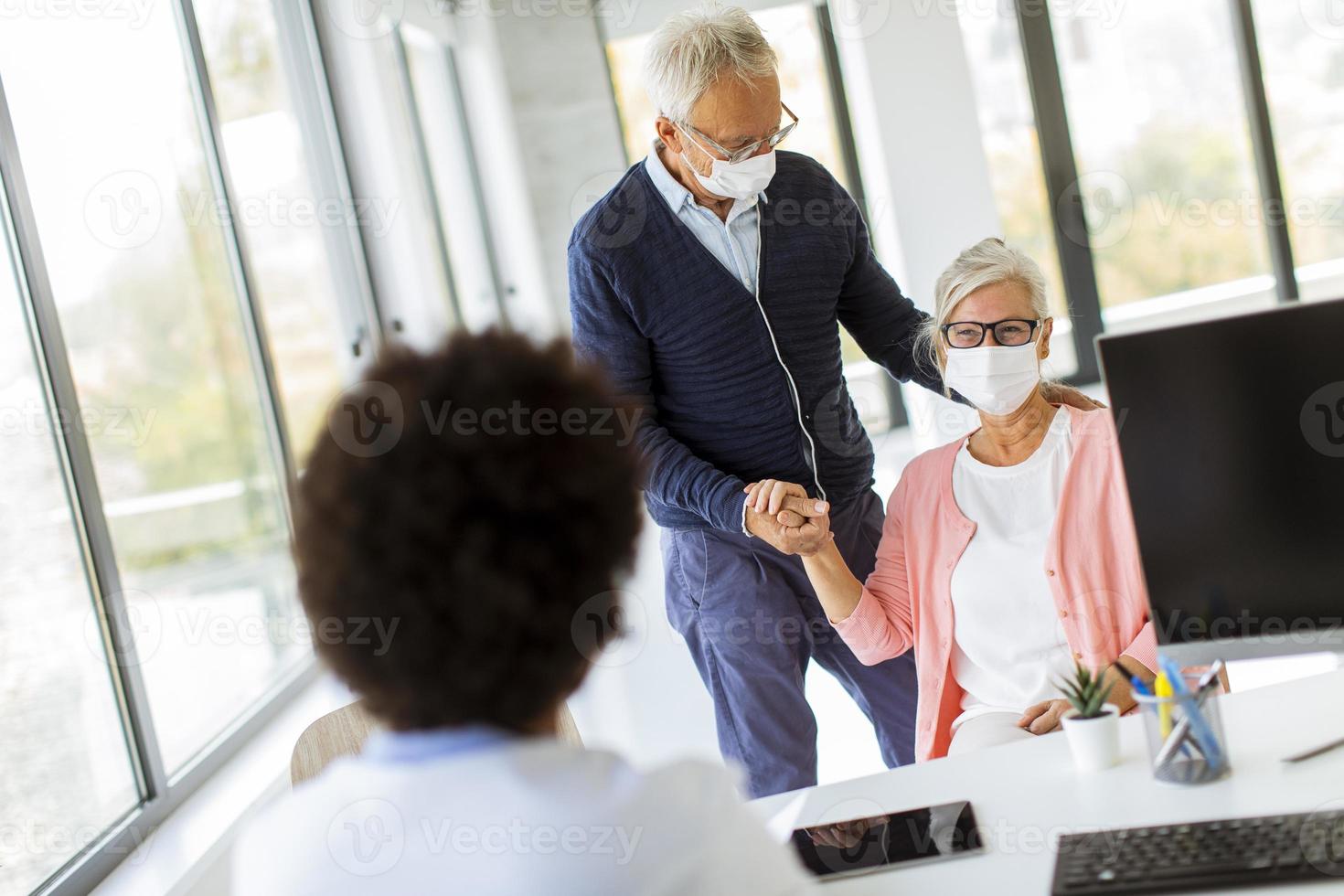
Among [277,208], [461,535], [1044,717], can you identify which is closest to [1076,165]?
[277,208]

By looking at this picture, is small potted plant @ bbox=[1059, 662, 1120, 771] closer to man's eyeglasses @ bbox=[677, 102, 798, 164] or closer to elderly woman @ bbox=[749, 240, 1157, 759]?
elderly woman @ bbox=[749, 240, 1157, 759]

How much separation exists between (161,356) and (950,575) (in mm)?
1971

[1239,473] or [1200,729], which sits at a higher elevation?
[1239,473]

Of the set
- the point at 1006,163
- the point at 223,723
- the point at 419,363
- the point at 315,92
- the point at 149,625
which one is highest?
the point at 315,92

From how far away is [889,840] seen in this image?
4.14 ft

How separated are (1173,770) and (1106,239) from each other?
420cm

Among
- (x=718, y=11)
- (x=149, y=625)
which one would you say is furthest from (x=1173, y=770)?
(x=149, y=625)

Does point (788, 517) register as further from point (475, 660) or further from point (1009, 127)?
point (1009, 127)

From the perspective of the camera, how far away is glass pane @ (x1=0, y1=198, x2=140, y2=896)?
191 cm

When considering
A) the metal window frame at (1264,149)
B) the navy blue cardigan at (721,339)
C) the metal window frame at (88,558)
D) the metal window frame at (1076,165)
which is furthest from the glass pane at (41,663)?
the metal window frame at (1264,149)

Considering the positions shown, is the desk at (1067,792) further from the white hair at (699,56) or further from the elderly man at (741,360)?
the white hair at (699,56)

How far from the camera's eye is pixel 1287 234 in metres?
5.04

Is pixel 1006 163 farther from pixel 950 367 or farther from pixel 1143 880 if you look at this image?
pixel 1143 880

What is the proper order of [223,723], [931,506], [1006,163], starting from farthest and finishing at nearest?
[1006,163]
[223,723]
[931,506]
